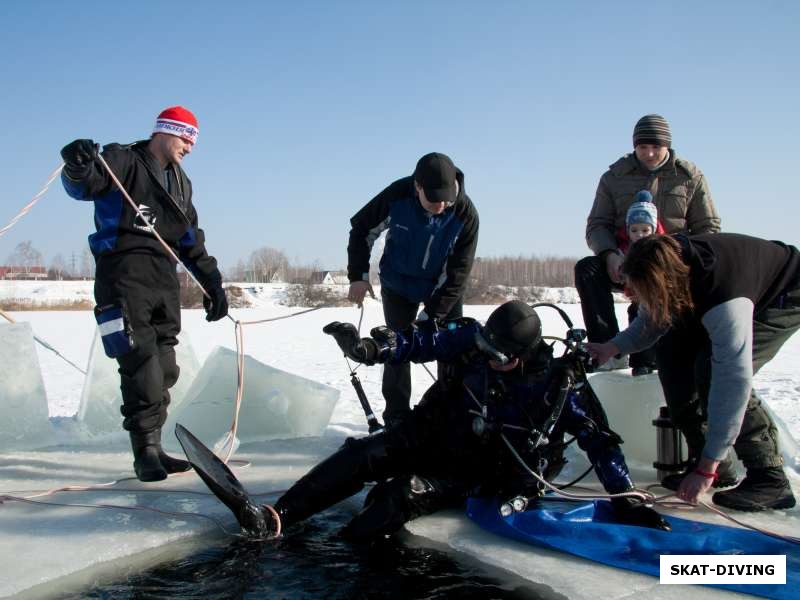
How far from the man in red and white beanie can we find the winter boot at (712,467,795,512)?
2.52 metres

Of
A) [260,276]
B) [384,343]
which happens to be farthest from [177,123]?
[260,276]

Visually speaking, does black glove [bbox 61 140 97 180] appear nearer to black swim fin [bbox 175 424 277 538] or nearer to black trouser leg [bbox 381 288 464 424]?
black swim fin [bbox 175 424 277 538]

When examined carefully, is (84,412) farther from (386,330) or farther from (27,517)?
(386,330)

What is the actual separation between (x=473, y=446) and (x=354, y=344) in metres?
0.65

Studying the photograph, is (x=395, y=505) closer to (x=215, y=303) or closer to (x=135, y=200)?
(x=215, y=303)

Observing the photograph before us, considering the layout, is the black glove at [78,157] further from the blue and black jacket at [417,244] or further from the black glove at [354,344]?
the blue and black jacket at [417,244]

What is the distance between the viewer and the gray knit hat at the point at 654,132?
3781mm

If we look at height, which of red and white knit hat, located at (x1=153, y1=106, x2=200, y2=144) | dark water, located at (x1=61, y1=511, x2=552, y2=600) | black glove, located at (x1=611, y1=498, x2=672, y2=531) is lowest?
dark water, located at (x1=61, y1=511, x2=552, y2=600)

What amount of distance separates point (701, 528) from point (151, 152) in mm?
2978

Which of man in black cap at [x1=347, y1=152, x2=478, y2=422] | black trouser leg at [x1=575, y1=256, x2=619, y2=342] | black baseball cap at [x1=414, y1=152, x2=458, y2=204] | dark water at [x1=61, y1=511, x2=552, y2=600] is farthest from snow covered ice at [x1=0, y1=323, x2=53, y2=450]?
black trouser leg at [x1=575, y1=256, x2=619, y2=342]

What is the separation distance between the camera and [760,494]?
9.61 ft

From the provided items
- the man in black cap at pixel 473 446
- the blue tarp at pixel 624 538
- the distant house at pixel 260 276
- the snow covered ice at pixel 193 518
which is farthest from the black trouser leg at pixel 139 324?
the distant house at pixel 260 276

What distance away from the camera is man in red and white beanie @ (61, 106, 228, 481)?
3256 millimetres

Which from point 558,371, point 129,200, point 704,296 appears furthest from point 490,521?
point 129,200
